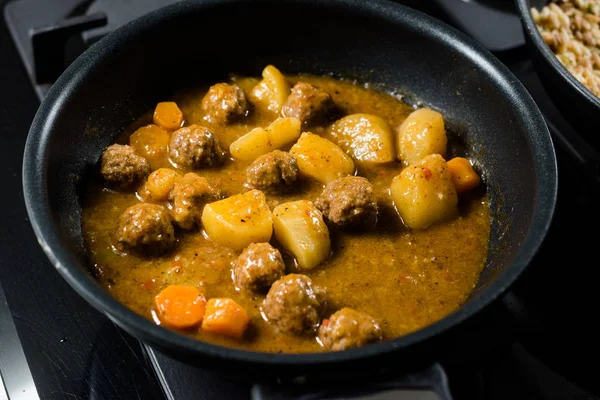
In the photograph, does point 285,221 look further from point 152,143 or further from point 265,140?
point 152,143

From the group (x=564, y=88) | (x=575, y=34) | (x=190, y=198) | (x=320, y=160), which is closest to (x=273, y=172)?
(x=320, y=160)

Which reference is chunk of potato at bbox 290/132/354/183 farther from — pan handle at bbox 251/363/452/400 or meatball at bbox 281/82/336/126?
pan handle at bbox 251/363/452/400

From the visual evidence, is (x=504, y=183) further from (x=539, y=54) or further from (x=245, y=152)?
(x=245, y=152)

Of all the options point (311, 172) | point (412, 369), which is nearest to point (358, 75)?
point (311, 172)

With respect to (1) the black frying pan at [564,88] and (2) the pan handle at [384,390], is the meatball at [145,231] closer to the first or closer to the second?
(2) the pan handle at [384,390]

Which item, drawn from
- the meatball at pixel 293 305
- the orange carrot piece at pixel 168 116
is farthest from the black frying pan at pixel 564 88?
the orange carrot piece at pixel 168 116

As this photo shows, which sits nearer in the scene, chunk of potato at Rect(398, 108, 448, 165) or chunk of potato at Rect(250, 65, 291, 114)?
chunk of potato at Rect(398, 108, 448, 165)

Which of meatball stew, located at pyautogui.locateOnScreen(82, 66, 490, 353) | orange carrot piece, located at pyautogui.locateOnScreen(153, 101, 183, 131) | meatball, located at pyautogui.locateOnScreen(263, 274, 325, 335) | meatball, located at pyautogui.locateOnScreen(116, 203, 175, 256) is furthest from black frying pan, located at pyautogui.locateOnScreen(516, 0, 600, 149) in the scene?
meatball, located at pyautogui.locateOnScreen(116, 203, 175, 256)
